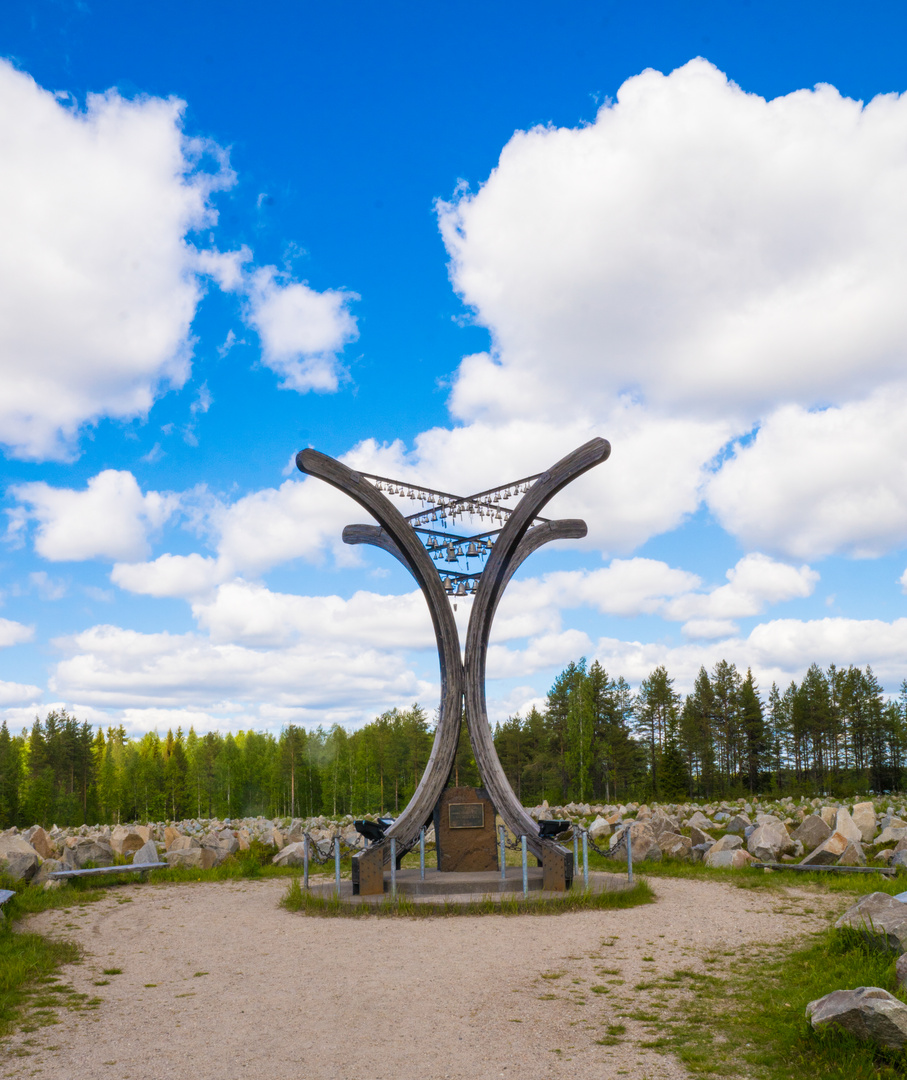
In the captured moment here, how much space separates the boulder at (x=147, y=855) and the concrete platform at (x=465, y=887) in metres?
4.99

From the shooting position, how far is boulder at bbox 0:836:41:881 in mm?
13969

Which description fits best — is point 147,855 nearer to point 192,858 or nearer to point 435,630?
point 192,858

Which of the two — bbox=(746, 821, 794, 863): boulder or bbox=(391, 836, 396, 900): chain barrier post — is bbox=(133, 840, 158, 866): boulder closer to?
bbox=(391, 836, 396, 900): chain barrier post

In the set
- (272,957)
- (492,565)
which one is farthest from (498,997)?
(492,565)

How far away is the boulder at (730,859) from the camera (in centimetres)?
1543

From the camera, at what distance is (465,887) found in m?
12.0

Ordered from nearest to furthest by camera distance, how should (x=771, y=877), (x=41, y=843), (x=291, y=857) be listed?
(x=771, y=877), (x=291, y=857), (x=41, y=843)

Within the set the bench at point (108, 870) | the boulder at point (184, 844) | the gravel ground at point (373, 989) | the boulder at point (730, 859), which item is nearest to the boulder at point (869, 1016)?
the gravel ground at point (373, 989)

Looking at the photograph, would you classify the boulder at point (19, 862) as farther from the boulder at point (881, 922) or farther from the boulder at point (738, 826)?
the boulder at point (738, 826)

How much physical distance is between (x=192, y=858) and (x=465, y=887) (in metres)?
7.43

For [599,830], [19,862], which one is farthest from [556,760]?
[19,862]

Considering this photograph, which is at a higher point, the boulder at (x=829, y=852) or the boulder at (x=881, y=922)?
the boulder at (x=881, y=922)

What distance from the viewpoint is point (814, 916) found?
35.6 ft

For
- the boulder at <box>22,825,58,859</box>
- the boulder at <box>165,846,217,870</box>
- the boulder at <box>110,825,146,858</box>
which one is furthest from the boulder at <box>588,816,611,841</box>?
the boulder at <box>22,825,58,859</box>
